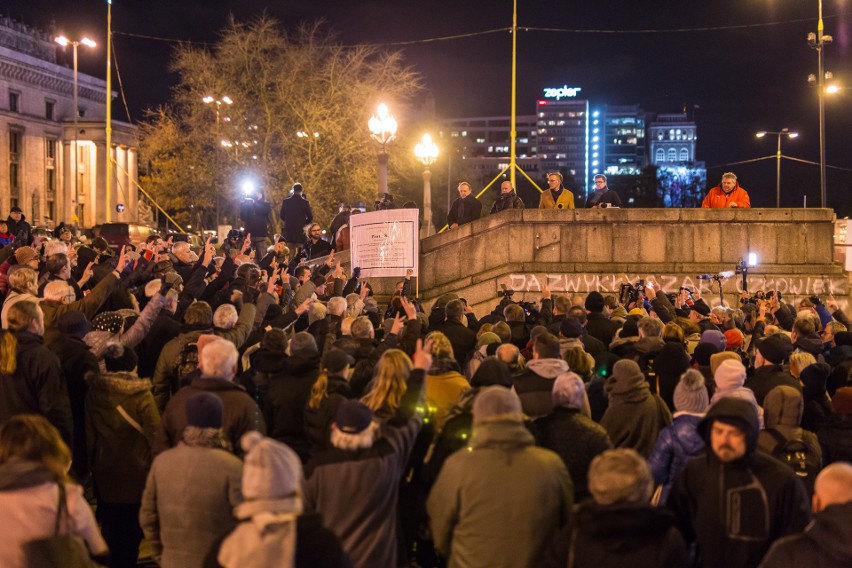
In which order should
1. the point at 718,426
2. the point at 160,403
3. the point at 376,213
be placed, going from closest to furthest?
the point at 718,426 → the point at 160,403 → the point at 376,213

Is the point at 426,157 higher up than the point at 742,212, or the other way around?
the point at 426,157

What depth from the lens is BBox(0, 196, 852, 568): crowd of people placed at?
157 inches

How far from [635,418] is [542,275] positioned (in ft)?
41.0

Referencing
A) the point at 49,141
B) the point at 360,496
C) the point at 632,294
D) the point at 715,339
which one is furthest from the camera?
the point at 49,141

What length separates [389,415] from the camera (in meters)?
5.45

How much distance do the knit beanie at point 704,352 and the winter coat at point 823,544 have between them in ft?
13.5

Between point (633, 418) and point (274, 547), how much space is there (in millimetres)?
3214

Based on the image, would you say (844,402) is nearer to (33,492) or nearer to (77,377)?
(33,492)

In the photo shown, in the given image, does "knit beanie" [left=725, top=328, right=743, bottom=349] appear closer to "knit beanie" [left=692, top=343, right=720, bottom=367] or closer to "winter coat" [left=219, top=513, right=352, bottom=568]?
"knit beanie" [left=692, top=343, right=720, bottom=367]

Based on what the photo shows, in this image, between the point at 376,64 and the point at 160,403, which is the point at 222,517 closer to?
the point at 160,403

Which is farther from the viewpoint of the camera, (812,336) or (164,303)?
(812,336)

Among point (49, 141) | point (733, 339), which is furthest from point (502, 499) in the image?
point (49, 141)

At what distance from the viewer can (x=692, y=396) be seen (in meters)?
5.76

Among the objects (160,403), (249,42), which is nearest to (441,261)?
(160,403)
